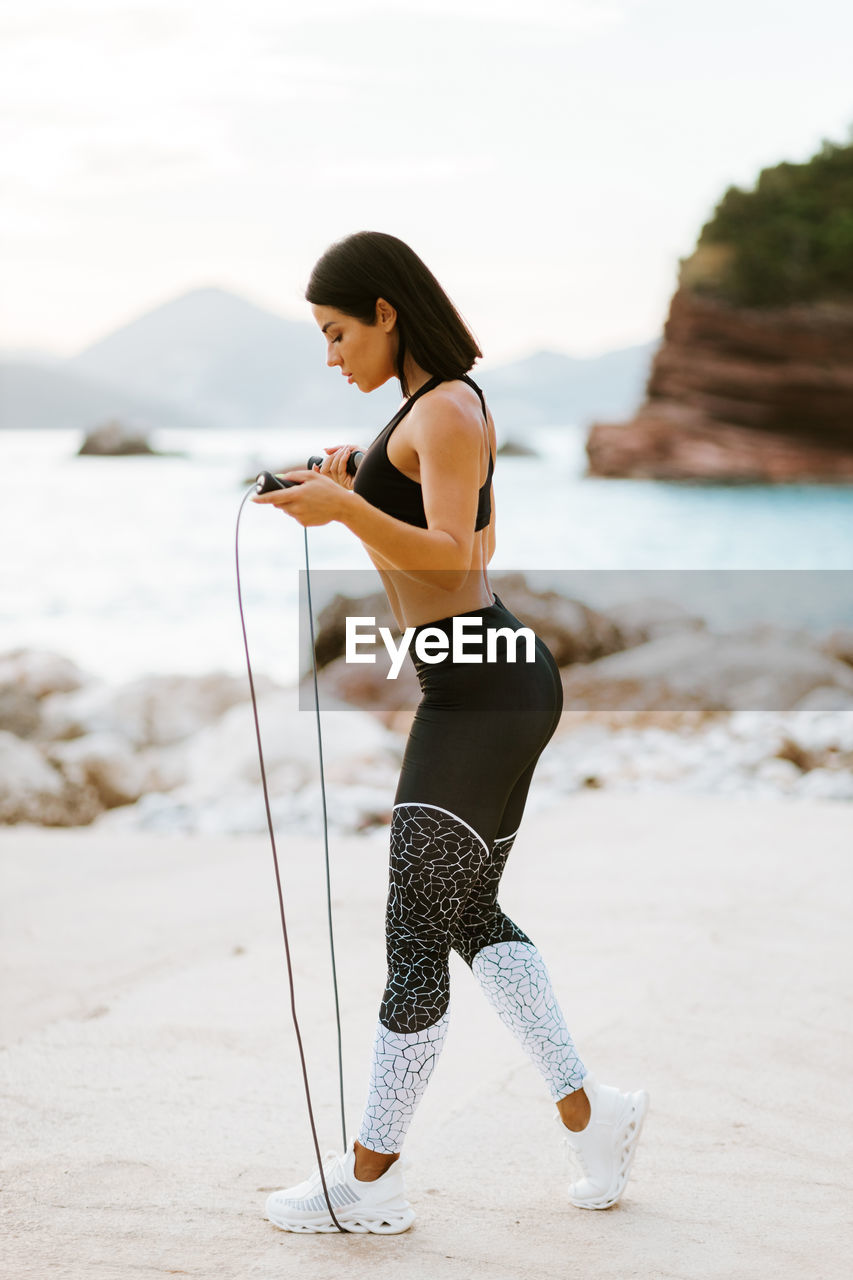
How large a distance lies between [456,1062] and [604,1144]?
77cm

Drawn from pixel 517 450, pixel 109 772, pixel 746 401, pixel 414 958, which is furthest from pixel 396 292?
pixel 517 450

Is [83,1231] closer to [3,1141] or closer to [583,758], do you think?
[3,1141]

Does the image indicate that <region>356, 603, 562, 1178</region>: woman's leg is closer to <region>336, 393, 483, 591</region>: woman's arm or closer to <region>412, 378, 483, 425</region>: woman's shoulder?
<region>336, 393, 483, 591</region>: woman's arm

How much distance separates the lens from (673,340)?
33562 millimetres

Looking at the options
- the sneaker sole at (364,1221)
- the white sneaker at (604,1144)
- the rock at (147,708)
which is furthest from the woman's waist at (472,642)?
the rock at (147,708)

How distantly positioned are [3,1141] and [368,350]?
5.15ft

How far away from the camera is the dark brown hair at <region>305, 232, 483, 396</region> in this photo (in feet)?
6.18

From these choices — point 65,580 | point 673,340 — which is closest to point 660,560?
point 65,580

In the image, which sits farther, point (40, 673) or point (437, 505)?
point (40, 673)

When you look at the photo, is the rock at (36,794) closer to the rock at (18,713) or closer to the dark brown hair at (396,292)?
the rock at (18,713)

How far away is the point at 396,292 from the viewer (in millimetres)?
1886

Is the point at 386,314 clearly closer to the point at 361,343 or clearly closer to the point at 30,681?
the point at 361,343

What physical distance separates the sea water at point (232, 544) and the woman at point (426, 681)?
6.26 meters

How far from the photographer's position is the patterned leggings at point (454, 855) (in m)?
1.89
